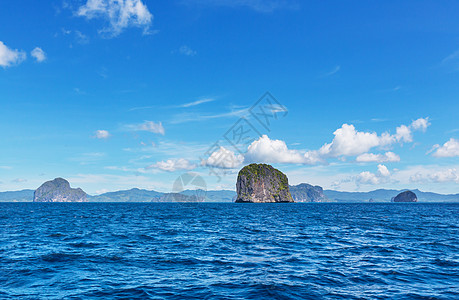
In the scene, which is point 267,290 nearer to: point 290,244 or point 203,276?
point 203,276

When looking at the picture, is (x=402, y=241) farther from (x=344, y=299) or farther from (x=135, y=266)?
(x=135, y=266)

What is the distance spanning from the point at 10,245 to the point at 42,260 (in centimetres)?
979

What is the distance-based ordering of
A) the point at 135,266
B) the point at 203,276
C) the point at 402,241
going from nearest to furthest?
1. the point at 203,276
2. the point at 135,266
3. the point at 402,241

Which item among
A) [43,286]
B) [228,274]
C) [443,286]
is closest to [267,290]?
[228,274]

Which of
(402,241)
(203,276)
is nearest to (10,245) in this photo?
(203,276)

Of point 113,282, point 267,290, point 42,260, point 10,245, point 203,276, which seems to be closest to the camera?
point 267,290

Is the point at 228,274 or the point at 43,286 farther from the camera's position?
the point at 228,274

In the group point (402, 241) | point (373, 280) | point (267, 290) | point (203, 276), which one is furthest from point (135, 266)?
point (402, 241)

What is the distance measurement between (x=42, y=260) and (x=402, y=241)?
34959 mm

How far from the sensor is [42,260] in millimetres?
21609

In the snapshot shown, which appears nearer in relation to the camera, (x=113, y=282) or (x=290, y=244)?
(x=113, y=282)

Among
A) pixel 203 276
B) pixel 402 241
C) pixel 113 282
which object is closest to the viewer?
pixel 113 282

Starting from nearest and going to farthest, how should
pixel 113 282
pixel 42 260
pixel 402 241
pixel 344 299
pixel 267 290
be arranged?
1. pixel 344 299
2. pixel 267 290
3. pixel 113 282
4. pixel 42 260
5. pixel 402 241

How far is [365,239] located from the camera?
108ft
